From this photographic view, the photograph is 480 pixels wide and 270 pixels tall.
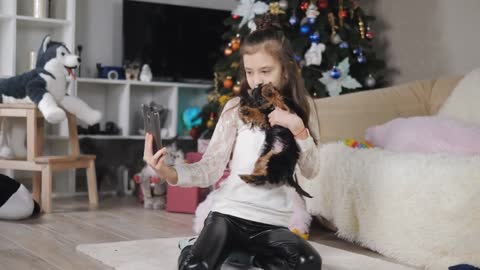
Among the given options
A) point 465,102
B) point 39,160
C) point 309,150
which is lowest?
point 39,160

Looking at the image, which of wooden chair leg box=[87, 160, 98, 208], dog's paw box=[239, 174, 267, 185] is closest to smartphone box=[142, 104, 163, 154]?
dog's paw box=[239, 174, 267, 185]

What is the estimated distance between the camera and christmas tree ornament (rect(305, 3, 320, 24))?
3.87m

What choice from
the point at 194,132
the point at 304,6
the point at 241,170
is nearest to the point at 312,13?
the point at 304,6

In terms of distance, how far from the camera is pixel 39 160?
136 inches

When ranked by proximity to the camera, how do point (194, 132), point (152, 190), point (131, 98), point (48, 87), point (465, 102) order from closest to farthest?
point (465, 102)
point (48, 87)
point (152, 190)
point (194, 132)
point (131, 98)

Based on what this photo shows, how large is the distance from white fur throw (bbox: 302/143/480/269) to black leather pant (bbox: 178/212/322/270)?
57 cm

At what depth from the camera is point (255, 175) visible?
178 centimetres

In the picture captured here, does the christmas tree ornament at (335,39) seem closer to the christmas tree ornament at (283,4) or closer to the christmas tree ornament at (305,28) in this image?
the christmas tree ornament at (305,28)

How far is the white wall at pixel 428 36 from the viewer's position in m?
3.83

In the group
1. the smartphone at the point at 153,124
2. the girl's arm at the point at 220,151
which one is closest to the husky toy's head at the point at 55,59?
the girl's arm at the point at 220,151

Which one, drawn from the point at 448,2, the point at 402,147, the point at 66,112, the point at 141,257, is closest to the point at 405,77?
the point at 448,2

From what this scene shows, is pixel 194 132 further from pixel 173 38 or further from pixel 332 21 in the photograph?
pixel 332 21

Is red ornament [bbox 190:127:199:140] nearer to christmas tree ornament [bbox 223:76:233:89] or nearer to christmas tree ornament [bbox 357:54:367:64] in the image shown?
christmas tree ornament [bbox 223:76:233:89]

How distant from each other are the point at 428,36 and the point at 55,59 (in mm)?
2284
